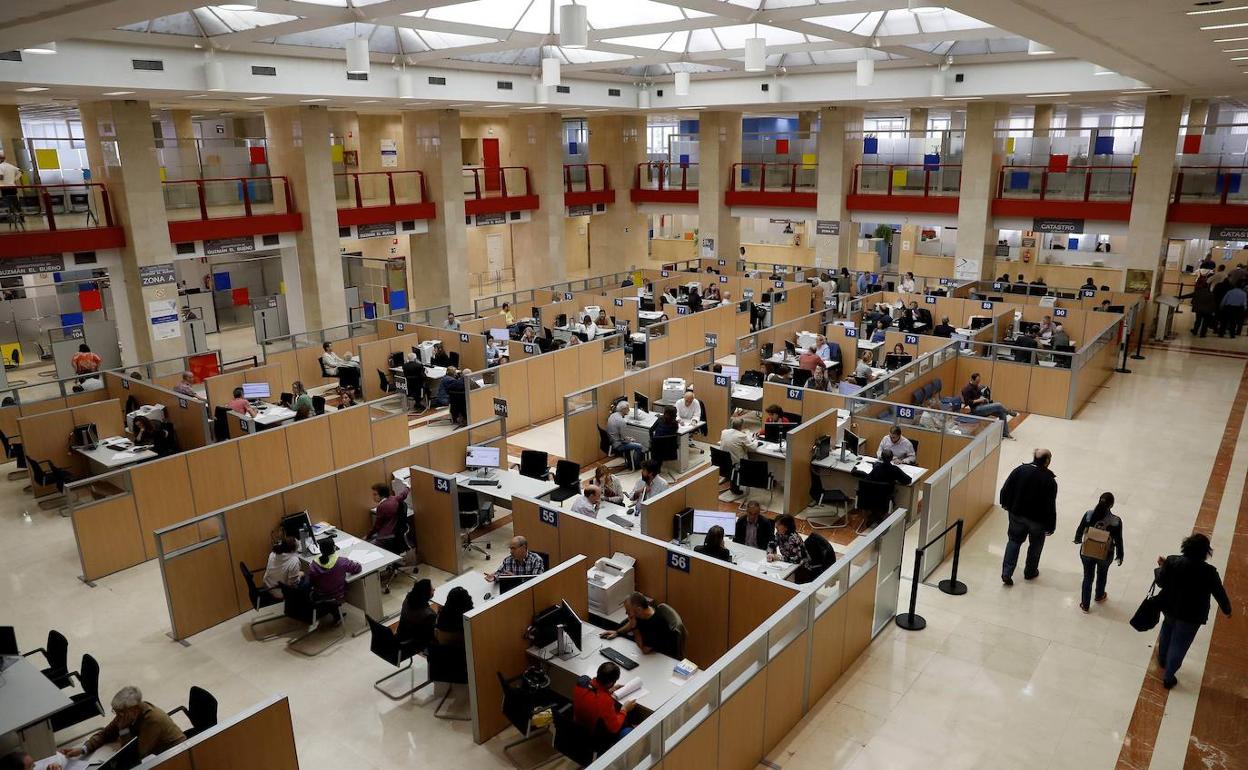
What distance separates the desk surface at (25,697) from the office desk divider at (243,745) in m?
1.48

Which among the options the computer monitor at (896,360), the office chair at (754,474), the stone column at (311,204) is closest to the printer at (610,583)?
the office chair at (754,474)

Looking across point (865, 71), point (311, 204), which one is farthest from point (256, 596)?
point (311, 204)

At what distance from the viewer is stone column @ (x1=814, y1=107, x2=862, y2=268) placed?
77.7ft

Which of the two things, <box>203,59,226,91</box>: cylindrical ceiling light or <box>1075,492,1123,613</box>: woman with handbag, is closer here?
<box>1075,492,1123,613</box>: woman with handbag

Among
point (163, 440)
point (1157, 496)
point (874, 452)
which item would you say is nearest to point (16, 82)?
point (163, 440)

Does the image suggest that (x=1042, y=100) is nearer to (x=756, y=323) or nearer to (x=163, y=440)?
(x=756, y=323)

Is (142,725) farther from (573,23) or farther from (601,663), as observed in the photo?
(573,23)

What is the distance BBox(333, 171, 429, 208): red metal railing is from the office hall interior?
4.6 inches

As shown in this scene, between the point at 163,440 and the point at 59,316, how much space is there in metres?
10.6

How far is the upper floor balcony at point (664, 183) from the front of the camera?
2783 cm

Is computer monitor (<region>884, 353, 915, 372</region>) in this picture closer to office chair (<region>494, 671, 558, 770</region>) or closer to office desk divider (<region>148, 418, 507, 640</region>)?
office desk divider (<region>148, 418, 507, 640</region>)

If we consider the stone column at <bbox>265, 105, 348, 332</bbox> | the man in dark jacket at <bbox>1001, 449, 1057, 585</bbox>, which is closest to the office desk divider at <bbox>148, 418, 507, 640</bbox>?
the man in dark jacket at <bbox>1001, 449, 1057, 585</bbox>

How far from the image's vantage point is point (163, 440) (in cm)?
1189

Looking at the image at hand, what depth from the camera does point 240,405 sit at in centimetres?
1292
